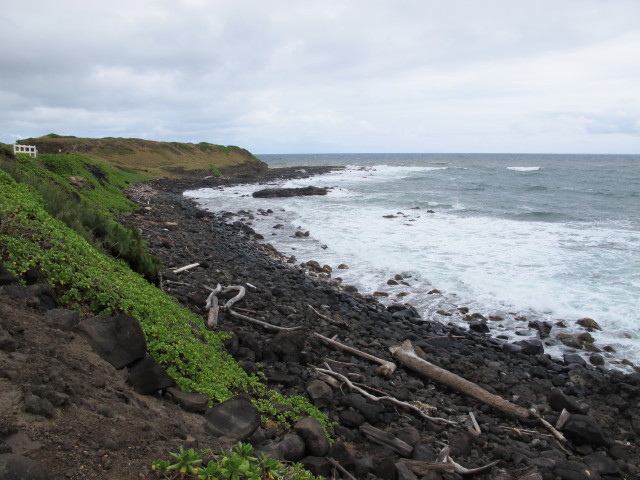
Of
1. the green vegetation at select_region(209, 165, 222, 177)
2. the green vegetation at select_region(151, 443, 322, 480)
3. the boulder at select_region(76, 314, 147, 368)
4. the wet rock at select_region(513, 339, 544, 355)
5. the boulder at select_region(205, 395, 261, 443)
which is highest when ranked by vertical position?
the green vegetation at select_region(209, 165, 222, 177)

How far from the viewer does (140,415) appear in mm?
4340

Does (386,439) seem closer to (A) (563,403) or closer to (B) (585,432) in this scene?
(B) (585,432)

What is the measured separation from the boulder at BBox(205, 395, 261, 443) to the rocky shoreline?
13 centimetres

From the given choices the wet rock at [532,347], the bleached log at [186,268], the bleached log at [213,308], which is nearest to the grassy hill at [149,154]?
the bleached log at [186,268]

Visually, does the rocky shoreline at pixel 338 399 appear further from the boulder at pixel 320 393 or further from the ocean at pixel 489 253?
the ocean at pixel 489 253

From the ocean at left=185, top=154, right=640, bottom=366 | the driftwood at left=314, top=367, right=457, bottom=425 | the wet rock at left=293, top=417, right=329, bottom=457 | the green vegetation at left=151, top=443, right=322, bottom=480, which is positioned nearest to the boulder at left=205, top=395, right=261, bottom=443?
the wet rock at left=293, top=417, right=329, bottom=457

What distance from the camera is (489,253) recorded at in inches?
736

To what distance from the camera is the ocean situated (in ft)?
41.1

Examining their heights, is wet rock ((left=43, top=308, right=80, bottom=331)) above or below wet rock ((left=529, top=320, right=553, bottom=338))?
above

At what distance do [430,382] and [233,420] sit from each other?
4.55 meters

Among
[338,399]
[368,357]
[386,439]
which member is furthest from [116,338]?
[368,357]

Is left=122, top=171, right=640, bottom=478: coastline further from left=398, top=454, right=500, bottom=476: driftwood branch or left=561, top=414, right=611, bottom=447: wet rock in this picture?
left=398, top=454, right=500, bottom=476: driftwood branch

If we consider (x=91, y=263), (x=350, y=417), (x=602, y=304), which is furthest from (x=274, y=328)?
(x=602, y=304)

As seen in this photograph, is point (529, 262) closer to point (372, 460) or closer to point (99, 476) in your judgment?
point (372, 460)
